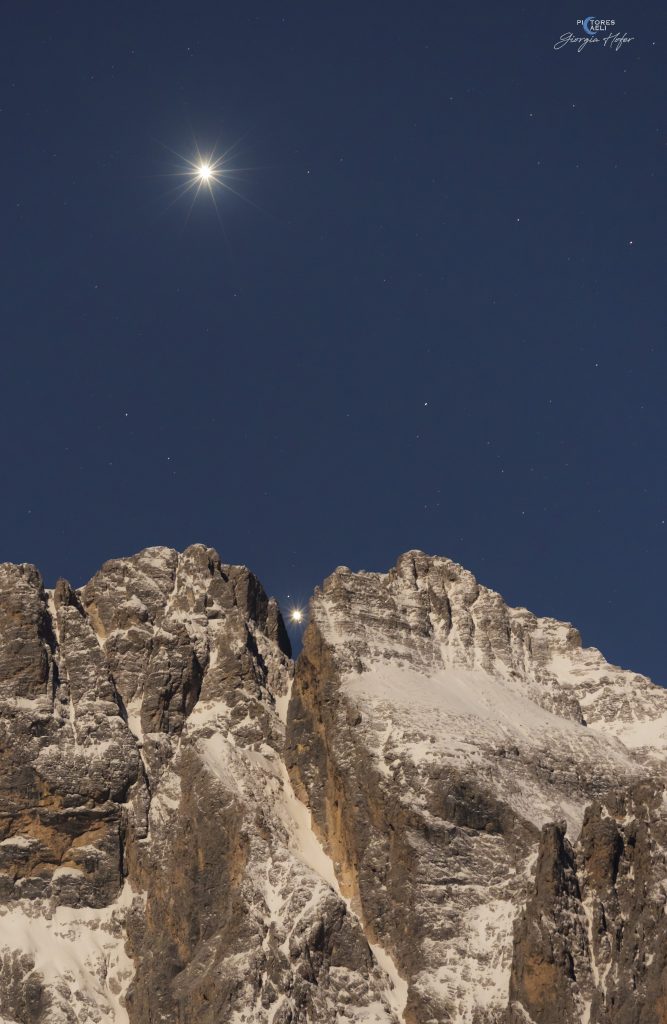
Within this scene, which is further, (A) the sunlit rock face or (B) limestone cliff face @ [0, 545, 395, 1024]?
(B) limestone cliff face @ [0, 545, 395, 1024]

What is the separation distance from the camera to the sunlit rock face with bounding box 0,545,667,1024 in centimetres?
14000

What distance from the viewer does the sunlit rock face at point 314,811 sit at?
14000cm

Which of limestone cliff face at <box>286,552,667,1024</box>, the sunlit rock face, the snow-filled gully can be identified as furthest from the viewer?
the snow-filled gully

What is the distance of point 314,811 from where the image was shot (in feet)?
548

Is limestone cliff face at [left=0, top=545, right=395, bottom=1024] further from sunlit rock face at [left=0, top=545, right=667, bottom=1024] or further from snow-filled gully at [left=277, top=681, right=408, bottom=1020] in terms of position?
snow-filled gully at [left=277, top=681, right=408, bottom=1020]

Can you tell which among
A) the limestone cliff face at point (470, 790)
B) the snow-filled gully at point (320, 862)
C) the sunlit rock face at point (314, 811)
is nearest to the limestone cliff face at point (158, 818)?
the sunlit rock face at point (314, 811)

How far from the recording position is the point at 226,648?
184 m

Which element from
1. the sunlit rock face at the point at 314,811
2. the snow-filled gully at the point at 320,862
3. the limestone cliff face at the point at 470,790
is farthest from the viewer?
the snow-filled gully at the point at 320,862

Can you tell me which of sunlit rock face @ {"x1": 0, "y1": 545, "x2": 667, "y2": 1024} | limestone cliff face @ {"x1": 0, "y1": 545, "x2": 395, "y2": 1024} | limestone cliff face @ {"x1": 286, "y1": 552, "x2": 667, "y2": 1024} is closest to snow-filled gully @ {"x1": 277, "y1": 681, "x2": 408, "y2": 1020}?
sunlit rock face @ {"x1": 0, "y1": 545, "x2": 667, "y2": 1024}

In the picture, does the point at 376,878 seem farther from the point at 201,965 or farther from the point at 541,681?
the point at 541,681

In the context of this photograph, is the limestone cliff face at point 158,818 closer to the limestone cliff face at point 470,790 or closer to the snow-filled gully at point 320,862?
the snow-filled gully at point 320,862

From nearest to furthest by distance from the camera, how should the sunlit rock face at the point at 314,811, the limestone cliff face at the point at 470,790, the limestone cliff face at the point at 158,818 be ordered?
the limestone cliff face at the point at 470,790 < the sunlit rock face at the point at 314,811 < the limestone cliff face at the point at 158,818

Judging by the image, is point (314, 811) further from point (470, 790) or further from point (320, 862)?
point (470, 790)

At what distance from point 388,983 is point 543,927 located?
610 inches
